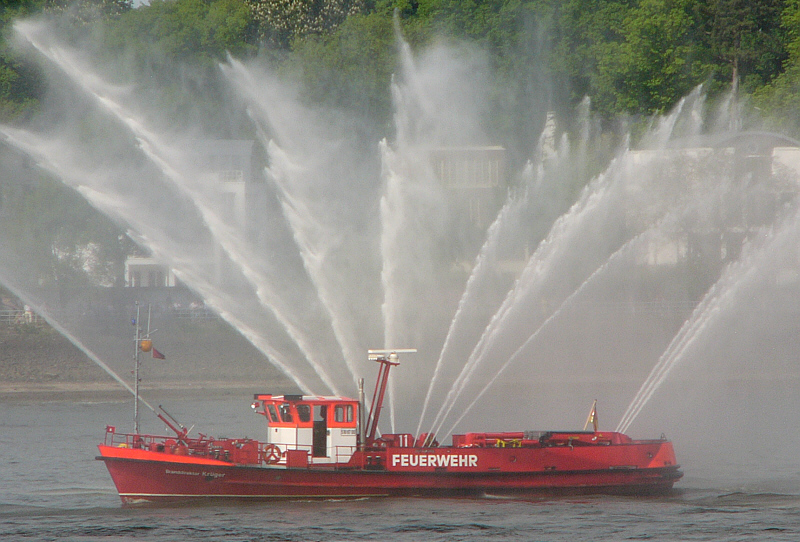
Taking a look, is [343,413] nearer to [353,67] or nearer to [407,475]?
[407,475]

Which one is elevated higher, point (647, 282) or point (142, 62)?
point (142, 62)

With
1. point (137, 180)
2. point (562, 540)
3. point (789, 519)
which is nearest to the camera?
point (562, 540)

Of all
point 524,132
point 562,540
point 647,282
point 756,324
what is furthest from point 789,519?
point 524,132

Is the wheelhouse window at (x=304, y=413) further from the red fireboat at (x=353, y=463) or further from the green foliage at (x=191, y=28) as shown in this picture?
the green foliage at (x=191, y=28)

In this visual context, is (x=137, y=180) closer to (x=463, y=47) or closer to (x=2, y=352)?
(x=2, y=352)

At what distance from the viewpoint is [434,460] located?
3034 cm

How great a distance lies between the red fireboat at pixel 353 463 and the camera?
29797 mm

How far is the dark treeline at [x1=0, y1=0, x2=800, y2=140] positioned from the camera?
7350cm

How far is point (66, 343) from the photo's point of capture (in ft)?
208

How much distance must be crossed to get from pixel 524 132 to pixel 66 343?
32472 mm

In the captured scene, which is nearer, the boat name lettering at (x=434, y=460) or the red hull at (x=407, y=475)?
the red hull at (x=407, y=475)

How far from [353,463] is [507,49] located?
58.7m

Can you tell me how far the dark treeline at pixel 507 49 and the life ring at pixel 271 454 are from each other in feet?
134

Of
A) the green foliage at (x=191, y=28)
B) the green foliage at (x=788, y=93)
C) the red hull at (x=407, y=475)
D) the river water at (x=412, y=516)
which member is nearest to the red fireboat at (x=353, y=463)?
the red hull at (x=407, y=475)
